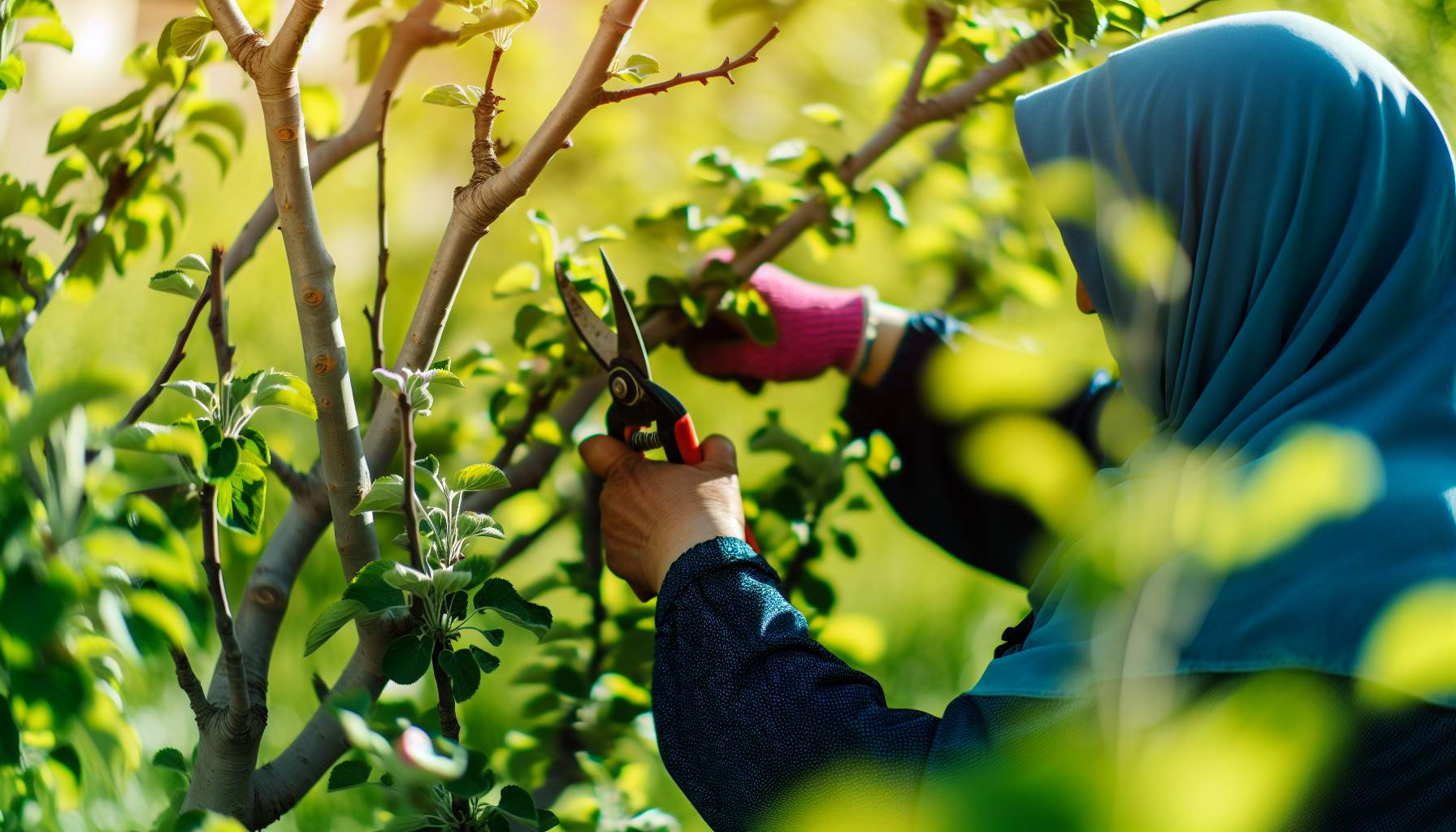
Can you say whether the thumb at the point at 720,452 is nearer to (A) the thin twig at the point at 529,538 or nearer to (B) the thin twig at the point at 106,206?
(A) the thin twig at the point at 529,538

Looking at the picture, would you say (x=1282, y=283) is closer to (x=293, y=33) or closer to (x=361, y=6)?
(x=293, y=33)

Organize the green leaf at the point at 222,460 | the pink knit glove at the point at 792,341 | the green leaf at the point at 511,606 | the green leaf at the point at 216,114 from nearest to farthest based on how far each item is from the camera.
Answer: the green leaf at the point at 222,460 → the green leaf at the point at 511,606 → the green leaf at the point at 216,114 → the pink knit glove at the point at 792,341

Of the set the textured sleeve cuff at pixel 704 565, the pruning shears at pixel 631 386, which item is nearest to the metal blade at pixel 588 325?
the pruning shears at pixel 631 386

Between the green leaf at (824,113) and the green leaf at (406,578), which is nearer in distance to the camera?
the green leaf at (406,578)

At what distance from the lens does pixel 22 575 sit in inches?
21.3

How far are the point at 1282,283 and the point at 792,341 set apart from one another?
0.68 metres

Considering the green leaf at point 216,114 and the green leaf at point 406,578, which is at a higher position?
the green leaf at point 216,114

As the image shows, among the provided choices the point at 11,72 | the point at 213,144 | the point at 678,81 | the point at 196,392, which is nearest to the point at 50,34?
the point at 11,72

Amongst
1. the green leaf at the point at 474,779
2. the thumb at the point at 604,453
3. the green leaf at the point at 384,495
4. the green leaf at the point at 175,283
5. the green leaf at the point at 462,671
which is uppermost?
the green leaf at the point at 175,283

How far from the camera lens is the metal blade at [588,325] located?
1.12m

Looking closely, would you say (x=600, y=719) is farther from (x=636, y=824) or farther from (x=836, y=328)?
(x=836, y=328)

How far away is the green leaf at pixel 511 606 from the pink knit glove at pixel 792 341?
2.23 ft

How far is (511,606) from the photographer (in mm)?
795

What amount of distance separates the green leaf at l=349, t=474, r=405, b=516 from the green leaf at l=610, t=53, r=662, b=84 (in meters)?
0.34
